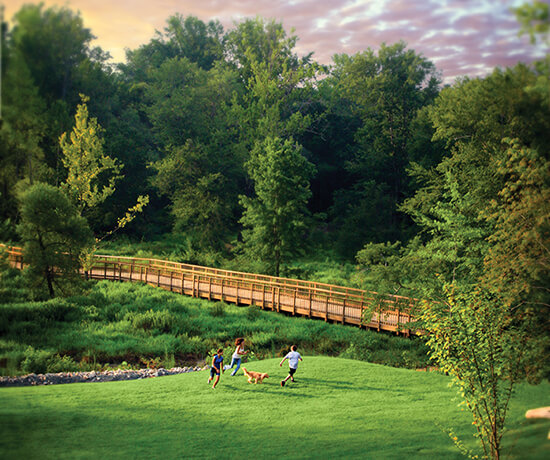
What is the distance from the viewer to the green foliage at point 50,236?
511cm

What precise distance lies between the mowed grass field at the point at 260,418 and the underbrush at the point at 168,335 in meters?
4.33

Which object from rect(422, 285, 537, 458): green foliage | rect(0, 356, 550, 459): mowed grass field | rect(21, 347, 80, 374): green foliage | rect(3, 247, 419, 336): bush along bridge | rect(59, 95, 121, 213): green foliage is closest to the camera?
rect(59, 95, 121, 213): green foliage

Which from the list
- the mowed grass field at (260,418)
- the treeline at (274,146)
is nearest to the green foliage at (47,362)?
the mowed grass field at (260,418)

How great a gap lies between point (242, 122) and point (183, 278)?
14827 millimetres

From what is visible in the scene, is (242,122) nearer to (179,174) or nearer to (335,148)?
(179,174)

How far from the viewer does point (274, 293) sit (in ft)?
75.9

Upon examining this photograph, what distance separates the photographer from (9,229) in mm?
5066

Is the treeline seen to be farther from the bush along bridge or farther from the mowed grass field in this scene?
the mowed grass field

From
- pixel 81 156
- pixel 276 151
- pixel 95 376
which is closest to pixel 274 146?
pixel 276 151

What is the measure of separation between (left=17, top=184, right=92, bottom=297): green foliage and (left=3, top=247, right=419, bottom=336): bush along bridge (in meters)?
10.8

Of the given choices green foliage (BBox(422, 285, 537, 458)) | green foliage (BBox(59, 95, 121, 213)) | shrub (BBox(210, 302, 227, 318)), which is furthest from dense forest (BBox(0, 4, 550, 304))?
shrub (BBox(210, 302, 227, 318))

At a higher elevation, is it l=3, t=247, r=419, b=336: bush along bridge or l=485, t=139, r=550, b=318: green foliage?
l=485, t=139, r=550, b=318: green foliage

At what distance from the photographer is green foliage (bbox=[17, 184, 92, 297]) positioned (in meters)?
5.11

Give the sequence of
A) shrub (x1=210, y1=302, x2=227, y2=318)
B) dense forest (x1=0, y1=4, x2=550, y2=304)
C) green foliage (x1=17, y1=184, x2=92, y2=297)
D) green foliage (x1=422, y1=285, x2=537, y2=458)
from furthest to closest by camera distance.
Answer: shrub (x1=210, y1=302, x2=227, y2=318)
green foliage (x1=422, y1=285, x2=537, y2=458)
green foliage (x1=17, y1=184, x2=92, y2=297)
dense forest (x1=0, y1=4, x2=550, y2=304)
